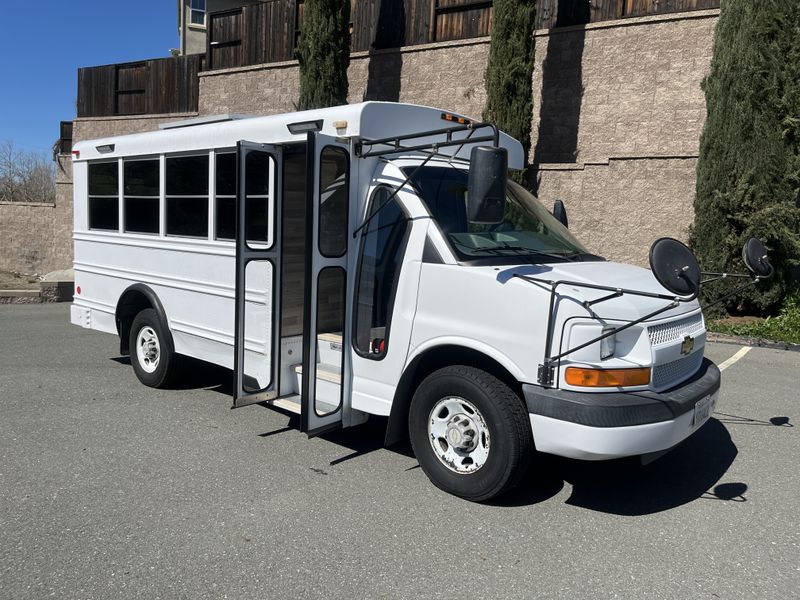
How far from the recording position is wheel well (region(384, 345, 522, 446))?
4.33 m

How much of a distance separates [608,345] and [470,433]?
1.05 m

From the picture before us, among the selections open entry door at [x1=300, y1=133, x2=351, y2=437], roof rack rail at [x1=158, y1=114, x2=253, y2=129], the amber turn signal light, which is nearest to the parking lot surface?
open entry door at [x1=300, y1=133, x2=351, y2=437]

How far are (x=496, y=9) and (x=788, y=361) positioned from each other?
28.2 feet

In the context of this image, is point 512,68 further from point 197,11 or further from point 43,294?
point 197,11

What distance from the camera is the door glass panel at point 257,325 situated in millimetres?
5684

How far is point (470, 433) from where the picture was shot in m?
4.35

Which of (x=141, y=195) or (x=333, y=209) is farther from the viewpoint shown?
(x=141, y=195)

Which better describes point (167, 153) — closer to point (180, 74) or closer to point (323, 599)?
point (323, 599)

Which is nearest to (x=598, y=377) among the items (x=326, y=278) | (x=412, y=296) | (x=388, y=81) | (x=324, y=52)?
(x=412, y=296)

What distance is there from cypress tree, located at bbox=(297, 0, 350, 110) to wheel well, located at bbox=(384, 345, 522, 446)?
12.1 metres

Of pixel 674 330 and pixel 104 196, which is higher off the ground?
pixel 104 196

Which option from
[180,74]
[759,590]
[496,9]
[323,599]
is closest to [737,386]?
[759,590]

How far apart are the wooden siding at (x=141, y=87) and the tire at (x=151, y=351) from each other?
1563 cm

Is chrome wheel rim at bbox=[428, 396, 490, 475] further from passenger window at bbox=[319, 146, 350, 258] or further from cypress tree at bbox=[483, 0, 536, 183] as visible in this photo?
cypress tree at bbox=[483, 0, 536, 183]
